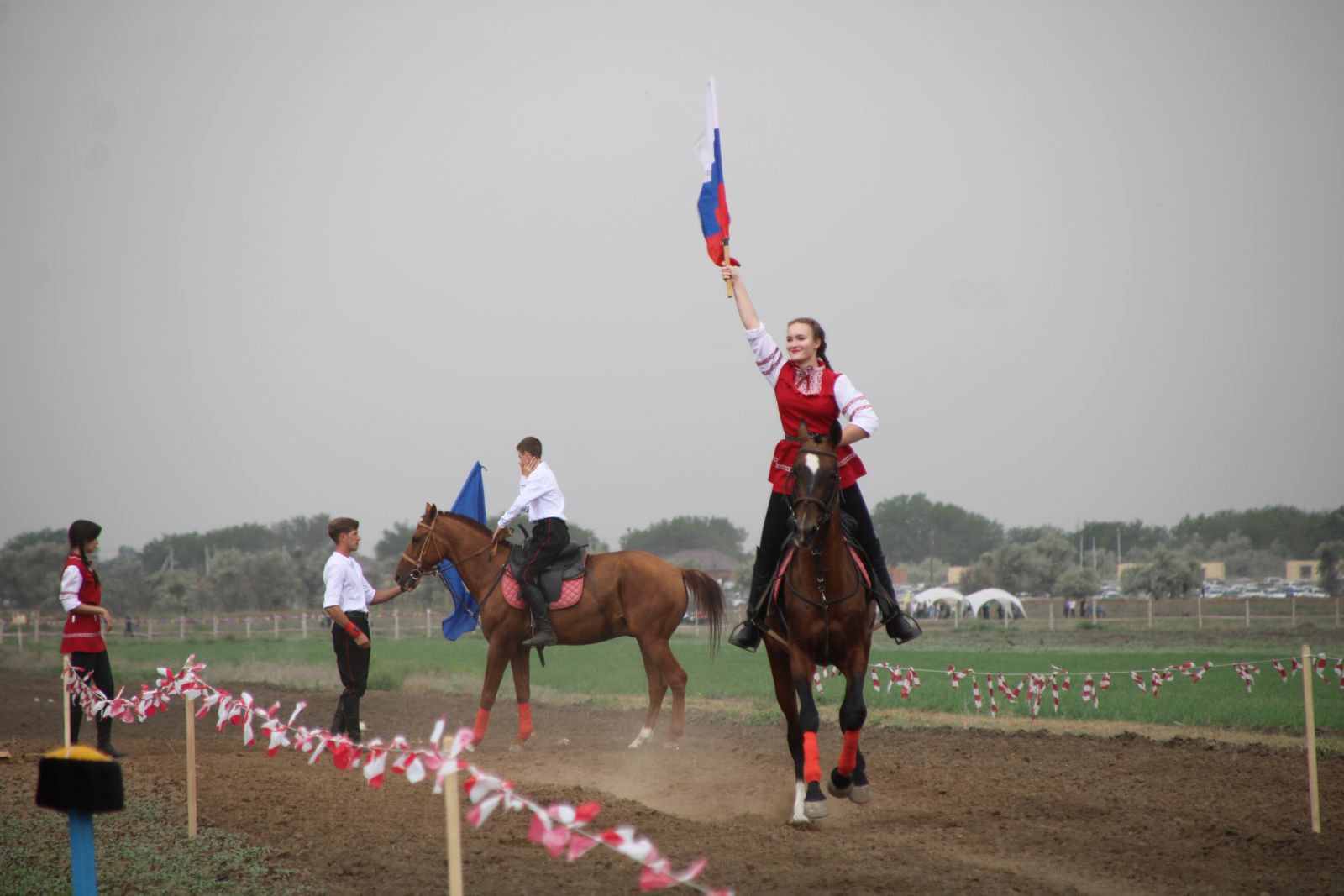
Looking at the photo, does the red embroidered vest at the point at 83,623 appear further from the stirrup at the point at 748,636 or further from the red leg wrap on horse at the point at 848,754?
the red leg wrap on horse at the point at 848,754

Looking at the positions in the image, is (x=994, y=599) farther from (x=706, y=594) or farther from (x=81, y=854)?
(x=81, y=854)

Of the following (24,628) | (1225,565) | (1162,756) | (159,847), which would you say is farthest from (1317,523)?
(159,847)

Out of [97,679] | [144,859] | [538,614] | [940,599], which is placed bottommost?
[940,599]

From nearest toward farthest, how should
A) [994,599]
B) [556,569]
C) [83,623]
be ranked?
[83,623], [556,569], [994,599]

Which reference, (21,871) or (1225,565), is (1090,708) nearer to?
(21,871)

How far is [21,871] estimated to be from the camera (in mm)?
6977

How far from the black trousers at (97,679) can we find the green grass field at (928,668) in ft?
21.3

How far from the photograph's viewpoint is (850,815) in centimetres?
891

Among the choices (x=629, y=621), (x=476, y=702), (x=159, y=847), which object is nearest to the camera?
(x=159, y=847)

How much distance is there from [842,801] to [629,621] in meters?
4.81

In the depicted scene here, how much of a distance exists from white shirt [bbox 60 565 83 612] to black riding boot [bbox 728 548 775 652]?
681cm

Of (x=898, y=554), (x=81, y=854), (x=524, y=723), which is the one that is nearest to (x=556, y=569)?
(x=524, y=723)

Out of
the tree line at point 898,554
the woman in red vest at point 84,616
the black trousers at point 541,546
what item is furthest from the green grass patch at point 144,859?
the tree line at point 898,554

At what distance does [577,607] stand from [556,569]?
0.52 m
